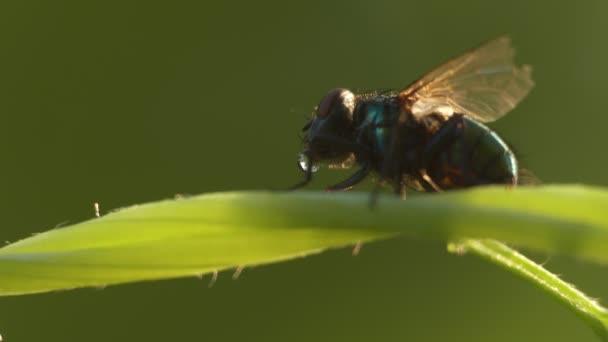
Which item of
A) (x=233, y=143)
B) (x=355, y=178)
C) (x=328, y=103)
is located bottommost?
(x=233, y=143)

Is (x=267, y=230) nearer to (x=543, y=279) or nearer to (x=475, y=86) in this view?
(x=543, y=279)

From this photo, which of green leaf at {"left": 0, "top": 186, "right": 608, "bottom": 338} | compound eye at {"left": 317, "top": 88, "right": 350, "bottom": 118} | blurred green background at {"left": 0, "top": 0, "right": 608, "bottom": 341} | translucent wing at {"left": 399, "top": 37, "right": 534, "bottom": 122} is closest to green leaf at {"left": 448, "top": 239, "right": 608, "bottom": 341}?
green leaf at {"left": 0, "top": 186, "right": 608, "bottom": 338}

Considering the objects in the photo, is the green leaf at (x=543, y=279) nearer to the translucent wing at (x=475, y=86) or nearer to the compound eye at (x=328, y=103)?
the translucent wing at (x=475, y=86)

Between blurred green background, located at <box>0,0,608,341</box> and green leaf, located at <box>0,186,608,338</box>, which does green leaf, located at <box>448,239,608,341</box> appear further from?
blurred green background, located at <box>0,0,608,341</box>

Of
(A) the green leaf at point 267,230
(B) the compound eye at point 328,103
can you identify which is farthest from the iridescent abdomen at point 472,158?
(A) the green leaf at point 267,230

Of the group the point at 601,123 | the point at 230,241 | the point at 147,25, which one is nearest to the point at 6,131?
the point at 147,25

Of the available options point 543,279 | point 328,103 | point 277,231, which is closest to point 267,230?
point 277,231
